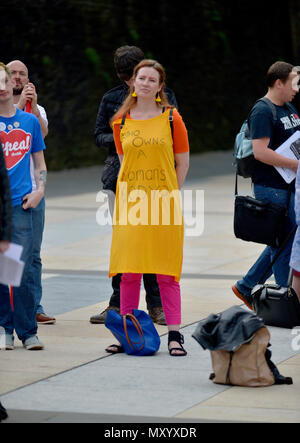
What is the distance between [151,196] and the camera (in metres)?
6.33

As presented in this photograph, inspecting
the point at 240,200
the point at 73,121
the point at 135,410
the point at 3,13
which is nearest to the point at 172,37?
the point at 73,121

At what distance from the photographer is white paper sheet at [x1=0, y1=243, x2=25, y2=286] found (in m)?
4.78

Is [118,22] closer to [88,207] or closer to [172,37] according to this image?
[172,37]

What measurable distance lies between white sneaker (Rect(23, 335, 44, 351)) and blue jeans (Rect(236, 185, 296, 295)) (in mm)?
1855

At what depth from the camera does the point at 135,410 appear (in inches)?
198

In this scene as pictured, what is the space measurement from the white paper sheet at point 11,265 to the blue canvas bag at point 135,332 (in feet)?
5.19

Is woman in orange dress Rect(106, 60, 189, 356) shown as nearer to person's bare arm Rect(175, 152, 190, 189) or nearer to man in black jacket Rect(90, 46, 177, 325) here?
person's bare arm Rect(175, 152, 190, 189)

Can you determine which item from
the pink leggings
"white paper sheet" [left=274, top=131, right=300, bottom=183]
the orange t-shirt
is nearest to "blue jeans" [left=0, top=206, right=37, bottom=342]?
the pink leggings

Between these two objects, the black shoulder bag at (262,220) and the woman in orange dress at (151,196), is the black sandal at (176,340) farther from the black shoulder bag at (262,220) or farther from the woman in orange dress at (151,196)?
the black shoulder bag at (262,220)

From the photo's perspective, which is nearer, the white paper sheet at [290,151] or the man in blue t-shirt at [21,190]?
the man in blue t-shirt at [21,190]

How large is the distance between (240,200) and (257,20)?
23.2 m

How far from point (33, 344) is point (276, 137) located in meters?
2.35

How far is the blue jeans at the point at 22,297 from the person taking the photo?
6.23 metres

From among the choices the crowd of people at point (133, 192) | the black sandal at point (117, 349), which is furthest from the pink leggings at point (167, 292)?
the black sandal at point (117, 349)
